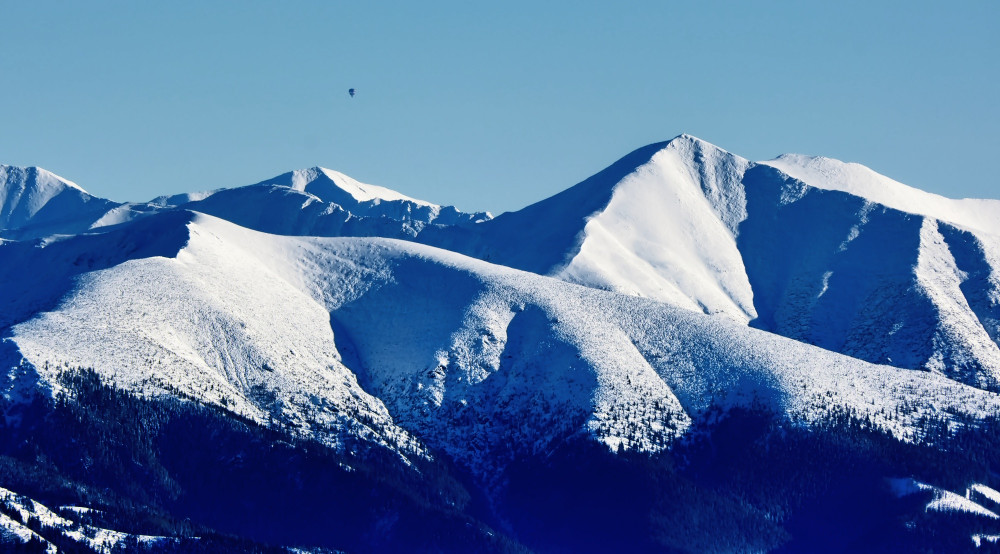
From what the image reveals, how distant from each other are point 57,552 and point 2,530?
7052mm

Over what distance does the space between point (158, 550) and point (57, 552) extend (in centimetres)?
1177

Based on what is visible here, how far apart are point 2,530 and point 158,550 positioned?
1730 centimetres

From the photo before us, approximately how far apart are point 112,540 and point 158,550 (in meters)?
5.34

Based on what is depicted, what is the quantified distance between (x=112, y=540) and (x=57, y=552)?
789 cm

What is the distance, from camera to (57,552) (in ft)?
634

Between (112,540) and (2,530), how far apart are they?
12.3 m

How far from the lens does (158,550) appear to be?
19975cm

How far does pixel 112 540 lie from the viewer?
19975 centimetres
